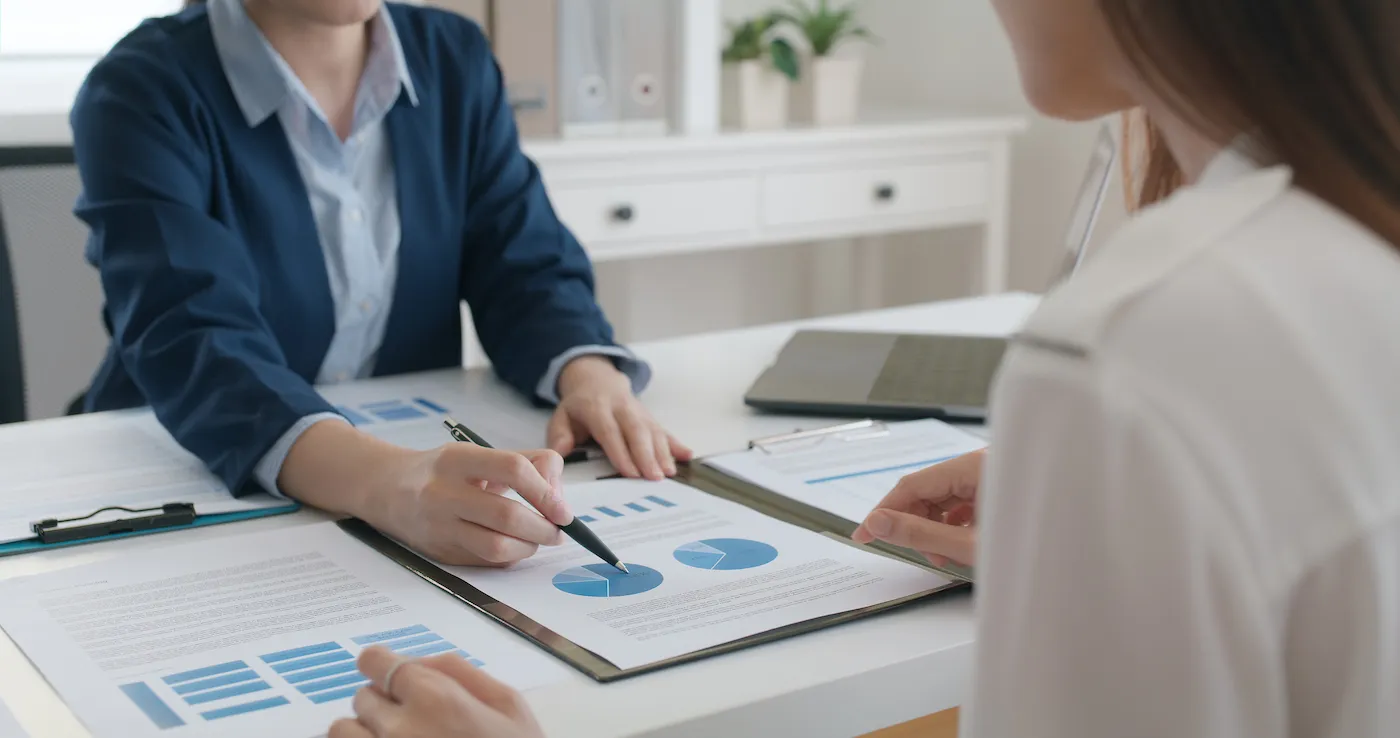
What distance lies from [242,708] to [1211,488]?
0.49 metres

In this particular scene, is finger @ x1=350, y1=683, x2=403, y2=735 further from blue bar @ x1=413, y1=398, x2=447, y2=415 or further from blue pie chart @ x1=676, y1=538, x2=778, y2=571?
blue bar @ x1=413, y1=398, x2=447, y2=415

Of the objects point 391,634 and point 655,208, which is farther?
point 655,208

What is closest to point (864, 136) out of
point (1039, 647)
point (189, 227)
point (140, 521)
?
point (189, 227)

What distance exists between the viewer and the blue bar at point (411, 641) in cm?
78

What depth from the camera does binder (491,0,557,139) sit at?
99.7 inches

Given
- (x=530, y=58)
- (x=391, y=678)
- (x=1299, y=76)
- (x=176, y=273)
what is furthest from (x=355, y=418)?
(x=530, y=58)

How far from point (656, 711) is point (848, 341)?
834 millimetres

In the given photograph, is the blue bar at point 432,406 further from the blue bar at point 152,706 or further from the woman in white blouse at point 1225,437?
the woman in white blouse at point 1225,437

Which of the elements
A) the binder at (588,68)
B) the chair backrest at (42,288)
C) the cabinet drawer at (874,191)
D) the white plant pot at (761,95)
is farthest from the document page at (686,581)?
the white plant pot at (761,95)

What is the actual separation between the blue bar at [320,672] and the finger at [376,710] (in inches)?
2.7

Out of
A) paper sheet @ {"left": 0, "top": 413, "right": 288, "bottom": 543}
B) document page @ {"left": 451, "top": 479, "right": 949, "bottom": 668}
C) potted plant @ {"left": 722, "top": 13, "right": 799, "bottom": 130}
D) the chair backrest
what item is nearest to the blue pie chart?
document page @ {"left": 451, "top": 479, "right": 949, "bottom": 668}

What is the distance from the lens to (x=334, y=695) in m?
0.72

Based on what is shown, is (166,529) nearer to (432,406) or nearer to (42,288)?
(432,406)

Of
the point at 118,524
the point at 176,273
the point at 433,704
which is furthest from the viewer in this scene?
the point at 176,273
